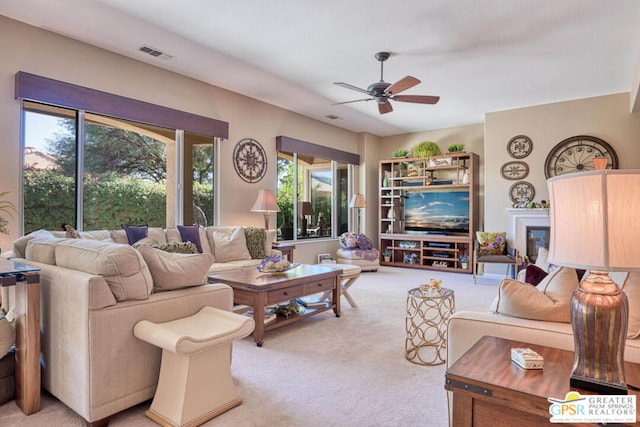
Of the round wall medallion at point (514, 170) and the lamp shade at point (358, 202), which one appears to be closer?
the round wall medallion at point (514, 170)

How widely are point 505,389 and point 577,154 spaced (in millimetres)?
6034

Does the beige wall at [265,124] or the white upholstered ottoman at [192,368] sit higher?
→ the beige wall at [265,124]

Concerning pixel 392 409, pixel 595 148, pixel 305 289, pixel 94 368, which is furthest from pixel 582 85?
pixel 94 368

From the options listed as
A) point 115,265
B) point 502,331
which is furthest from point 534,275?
point 115,265

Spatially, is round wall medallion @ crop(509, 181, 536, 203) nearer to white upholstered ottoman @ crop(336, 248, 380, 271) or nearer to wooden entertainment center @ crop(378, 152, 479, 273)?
wooden entertainment center @ crop(378, 152, 479, 273)

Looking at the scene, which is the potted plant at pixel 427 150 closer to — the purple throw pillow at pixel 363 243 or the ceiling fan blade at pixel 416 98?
the purple throw pillow at pixel 363 243

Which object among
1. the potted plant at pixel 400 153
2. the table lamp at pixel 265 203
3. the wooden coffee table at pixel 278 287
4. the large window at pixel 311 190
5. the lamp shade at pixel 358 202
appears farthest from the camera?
the potted plant at pixel 400 153

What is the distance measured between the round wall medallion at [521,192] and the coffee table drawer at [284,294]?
179 inches

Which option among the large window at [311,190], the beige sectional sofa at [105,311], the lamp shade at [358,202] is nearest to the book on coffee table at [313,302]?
A: the beige sectional sofa at [105,311]

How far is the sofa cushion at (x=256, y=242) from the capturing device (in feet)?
16.3

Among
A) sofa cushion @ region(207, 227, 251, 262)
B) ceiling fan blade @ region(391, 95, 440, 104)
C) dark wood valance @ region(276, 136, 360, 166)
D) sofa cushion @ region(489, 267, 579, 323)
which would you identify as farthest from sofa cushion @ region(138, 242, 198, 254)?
sofa cushion @ region(489, 267, 579, 323)

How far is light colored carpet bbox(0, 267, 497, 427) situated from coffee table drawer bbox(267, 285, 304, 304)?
34 cm

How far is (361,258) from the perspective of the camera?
22.9 ft

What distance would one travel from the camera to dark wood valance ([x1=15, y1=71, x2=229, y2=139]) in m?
3.54
